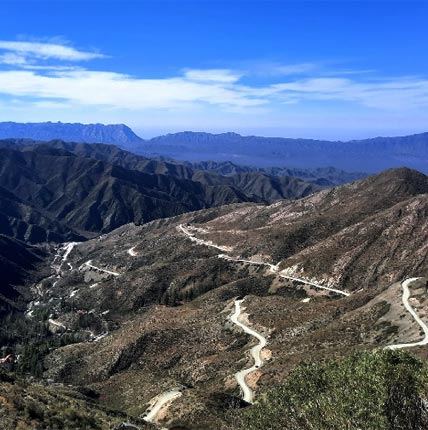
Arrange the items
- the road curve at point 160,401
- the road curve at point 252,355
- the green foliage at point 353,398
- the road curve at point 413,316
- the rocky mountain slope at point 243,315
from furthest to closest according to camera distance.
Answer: the rocky mountain slope at point 243,315 → the road curve at point 252,355 → the road curve at point 413,316 → the road curve at point 160,401 → the green foliage at point 353,398

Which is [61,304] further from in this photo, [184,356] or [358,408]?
[358,408]

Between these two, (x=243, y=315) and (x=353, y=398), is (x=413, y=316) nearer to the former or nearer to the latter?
(x=243, y=315)

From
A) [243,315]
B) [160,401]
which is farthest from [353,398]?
[243,315]

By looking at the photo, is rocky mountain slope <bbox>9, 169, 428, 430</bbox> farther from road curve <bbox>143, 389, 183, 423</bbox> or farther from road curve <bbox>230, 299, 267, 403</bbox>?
road curve <bbox>230, 299, 267, 403</bbox>

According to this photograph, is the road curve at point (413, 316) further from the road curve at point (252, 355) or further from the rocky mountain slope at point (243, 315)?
the road curve at point (252, 355)

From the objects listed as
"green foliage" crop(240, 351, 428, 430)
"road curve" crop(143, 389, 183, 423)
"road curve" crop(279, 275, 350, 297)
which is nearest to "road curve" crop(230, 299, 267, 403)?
"road curve" crop(143, 389, 183, 423)

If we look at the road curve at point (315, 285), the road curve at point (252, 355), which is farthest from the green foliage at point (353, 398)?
the road curve at point (315, 285)
